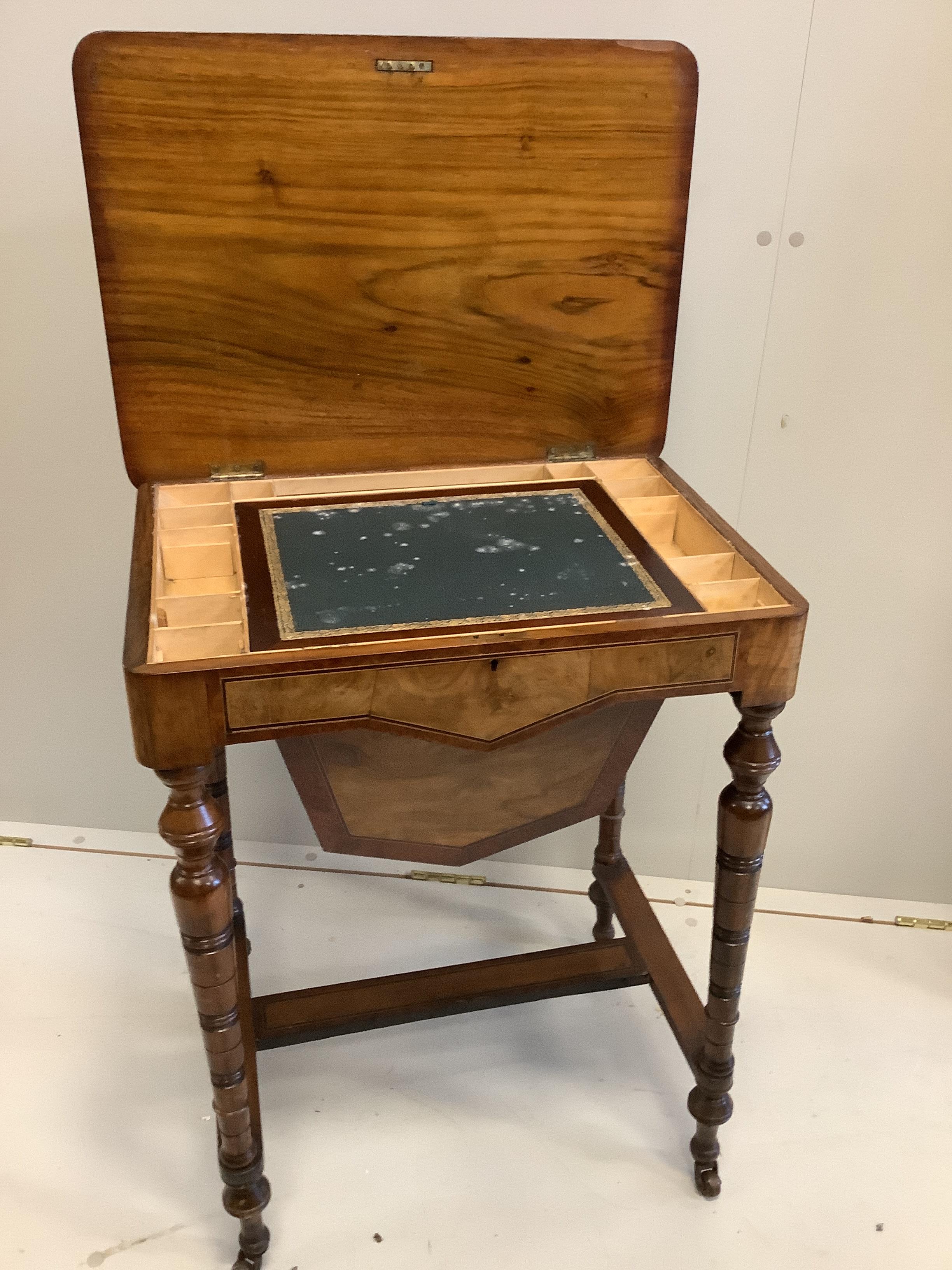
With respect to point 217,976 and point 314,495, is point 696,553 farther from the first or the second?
point 217,976

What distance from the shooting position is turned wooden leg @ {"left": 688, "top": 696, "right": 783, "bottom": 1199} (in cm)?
131

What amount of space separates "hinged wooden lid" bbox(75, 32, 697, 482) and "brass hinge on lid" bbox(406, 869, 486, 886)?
102cm

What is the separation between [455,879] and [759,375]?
3.90 feet

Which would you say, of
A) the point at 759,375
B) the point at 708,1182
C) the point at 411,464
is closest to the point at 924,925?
the point at 708,1182

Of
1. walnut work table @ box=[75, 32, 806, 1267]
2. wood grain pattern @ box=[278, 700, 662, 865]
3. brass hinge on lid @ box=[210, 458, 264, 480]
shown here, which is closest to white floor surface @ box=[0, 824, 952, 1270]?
walnut work table @ box=[75, 32, 806, 1267]

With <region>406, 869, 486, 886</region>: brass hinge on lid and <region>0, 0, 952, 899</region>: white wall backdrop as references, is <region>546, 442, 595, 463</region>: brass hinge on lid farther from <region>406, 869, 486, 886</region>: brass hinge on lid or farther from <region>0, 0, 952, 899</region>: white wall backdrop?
<region>406, 869, 486, 886</region>: brass hinge on lid

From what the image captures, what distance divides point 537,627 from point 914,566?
3.50 ft

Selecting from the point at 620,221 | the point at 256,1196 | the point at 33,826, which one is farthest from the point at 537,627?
the point at 33,826

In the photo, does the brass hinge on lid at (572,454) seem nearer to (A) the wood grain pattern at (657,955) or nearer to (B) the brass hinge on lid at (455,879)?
(A) the wood grain pattern at (657,955)

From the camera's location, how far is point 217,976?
1252 mm

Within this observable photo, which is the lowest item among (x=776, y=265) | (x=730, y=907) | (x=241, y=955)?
(x=241, y=955)

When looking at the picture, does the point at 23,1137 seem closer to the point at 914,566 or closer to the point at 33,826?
the point at 33,826

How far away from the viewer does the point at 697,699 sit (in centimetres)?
208

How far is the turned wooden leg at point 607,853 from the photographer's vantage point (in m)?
1.95
